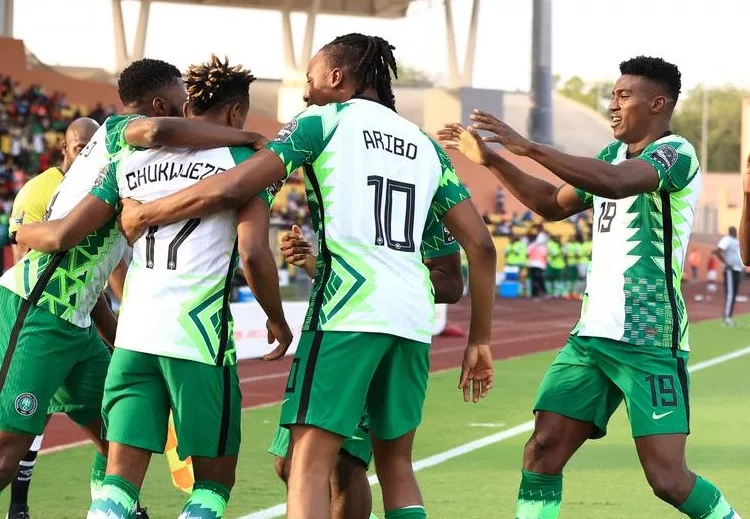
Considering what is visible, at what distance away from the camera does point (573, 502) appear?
8.41 meters

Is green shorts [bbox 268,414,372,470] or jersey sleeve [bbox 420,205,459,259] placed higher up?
jersey sleeve [bbox 420,205,459,259]

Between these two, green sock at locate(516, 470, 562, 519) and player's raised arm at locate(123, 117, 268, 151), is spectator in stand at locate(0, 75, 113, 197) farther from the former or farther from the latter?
player's raised arm at locate(123, 117, 268, 151)

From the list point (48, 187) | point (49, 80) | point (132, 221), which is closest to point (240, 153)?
point (132, 221)

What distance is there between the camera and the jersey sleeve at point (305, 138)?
4824 mm

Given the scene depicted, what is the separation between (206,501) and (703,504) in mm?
2095

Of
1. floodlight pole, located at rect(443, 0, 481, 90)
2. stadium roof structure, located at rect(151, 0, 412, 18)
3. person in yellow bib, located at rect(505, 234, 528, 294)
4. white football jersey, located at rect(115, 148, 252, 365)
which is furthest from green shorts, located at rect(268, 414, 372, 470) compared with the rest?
floodlight pole, located at rect(443, 0, 481, 90)

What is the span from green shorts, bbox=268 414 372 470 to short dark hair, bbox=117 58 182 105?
1.45 metres

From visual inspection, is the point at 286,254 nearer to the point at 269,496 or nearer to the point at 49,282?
the point at 49,282

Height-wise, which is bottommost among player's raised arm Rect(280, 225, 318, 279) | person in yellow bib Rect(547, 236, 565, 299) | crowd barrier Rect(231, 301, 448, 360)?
person in yellow bib Rect(547, 236, 565, 299)

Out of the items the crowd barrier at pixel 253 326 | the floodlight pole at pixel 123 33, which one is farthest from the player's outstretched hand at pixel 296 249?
the floodlight pole at pixel 123 33

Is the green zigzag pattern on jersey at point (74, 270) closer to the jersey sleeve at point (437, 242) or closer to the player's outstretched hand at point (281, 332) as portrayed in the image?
the player's outstretched hand at point (281, 332)

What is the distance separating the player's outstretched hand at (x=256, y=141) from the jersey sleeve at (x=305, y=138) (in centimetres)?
30

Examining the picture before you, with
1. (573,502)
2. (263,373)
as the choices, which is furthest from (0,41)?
(573,502)

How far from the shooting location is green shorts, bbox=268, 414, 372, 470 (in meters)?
5.56
